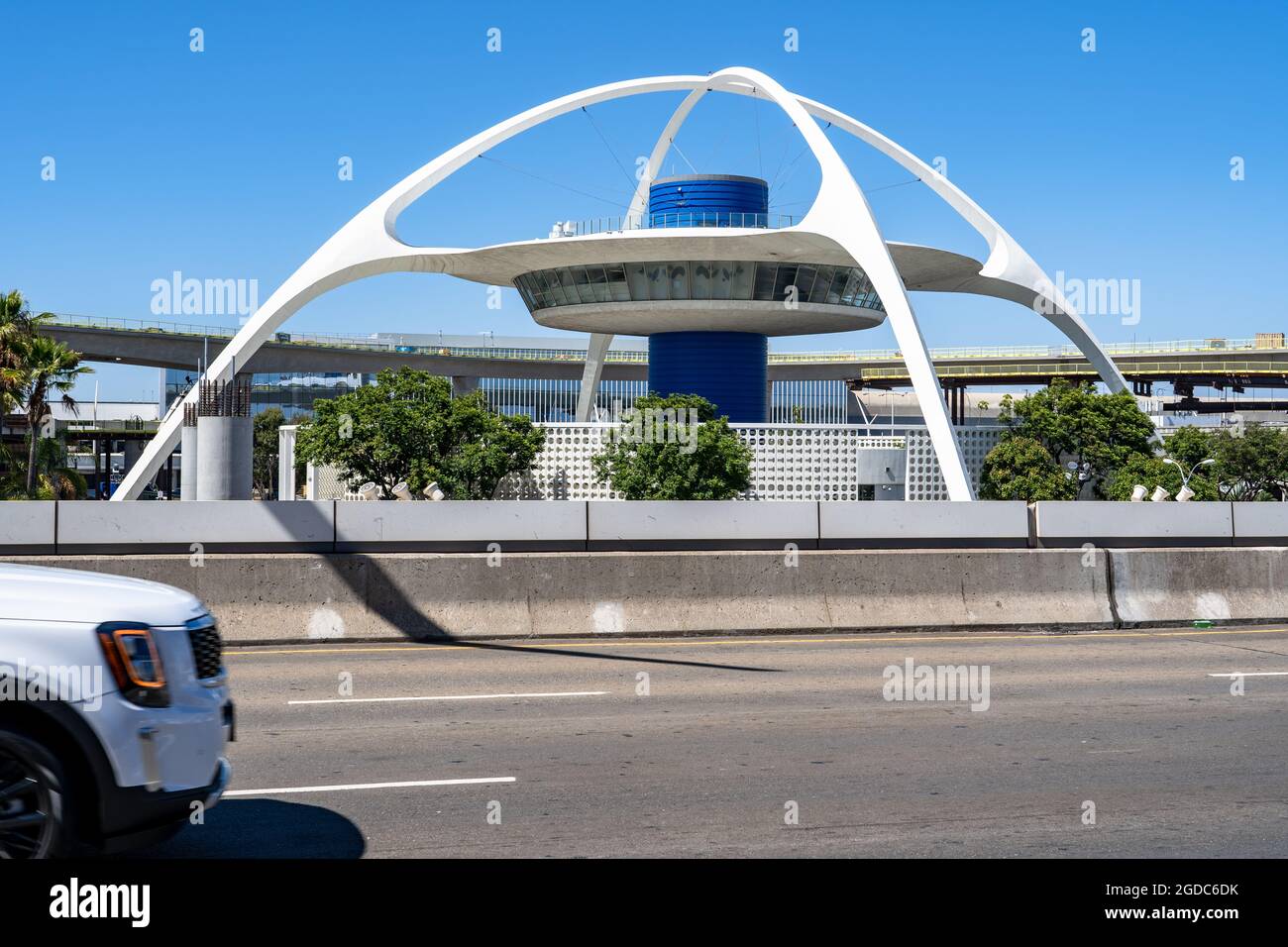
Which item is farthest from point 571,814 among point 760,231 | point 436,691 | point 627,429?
point 760,231

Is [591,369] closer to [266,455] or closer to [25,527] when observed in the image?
[266,455]

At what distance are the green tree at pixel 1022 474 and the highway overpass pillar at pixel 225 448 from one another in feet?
116

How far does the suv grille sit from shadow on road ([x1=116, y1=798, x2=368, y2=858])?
1.04 metres

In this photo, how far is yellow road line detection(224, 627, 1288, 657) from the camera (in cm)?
1488

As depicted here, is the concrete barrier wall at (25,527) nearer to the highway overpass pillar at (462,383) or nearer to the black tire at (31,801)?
the black tire at (31,801)

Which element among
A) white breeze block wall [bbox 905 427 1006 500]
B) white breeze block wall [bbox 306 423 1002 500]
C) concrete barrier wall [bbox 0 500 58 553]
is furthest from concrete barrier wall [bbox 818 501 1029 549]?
white breeze block wall [bbox 905 427 1006 500]

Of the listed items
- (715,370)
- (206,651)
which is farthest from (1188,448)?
(206,651)

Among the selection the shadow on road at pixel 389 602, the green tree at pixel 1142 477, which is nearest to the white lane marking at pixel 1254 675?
the shadow on road at pixel 389 602

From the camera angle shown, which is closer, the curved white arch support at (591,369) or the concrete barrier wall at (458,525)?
the concrete barrier wall at (458,525)

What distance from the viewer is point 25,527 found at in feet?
50.6

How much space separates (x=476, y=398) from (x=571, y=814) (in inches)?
1603

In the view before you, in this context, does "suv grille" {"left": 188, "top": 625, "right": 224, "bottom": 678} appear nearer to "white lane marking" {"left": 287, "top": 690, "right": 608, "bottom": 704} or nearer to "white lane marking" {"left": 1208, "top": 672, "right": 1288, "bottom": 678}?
"white lane marking" {"left": 287, "top": 690, "right": 608, "bottom": 704}

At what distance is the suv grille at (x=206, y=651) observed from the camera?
20.6ft

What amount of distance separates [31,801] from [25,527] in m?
10.9
